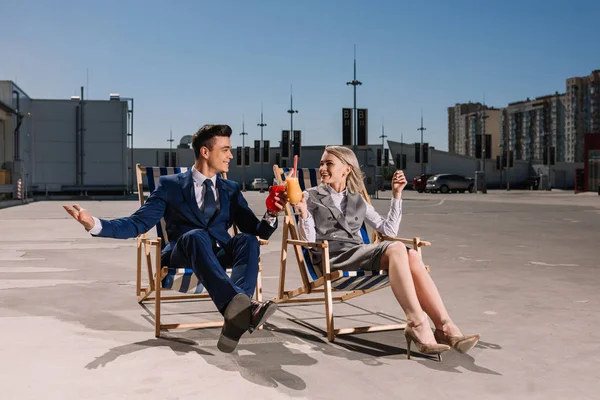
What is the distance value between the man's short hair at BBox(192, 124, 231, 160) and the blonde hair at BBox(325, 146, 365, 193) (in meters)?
0.79

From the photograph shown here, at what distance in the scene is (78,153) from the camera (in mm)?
39031

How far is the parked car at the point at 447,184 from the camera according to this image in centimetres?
4834

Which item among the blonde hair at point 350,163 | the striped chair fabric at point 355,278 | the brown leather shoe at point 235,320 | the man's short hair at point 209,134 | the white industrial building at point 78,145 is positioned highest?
the white industrial building at point 78,145

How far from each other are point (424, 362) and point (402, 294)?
0.41 metres

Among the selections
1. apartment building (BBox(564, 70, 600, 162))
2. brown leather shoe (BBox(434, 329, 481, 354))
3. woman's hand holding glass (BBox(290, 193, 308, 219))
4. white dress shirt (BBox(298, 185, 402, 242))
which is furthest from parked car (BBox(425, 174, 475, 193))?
apartment building (BBox(564, 70, 600, 162))

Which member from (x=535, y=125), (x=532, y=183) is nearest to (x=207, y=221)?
(x=532, y=183)

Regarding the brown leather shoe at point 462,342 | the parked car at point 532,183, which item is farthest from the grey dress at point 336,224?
the parked car at point 532,183

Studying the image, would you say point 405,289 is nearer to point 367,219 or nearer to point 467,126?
point 367,219

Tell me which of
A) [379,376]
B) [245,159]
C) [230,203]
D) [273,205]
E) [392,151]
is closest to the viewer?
[379,376]

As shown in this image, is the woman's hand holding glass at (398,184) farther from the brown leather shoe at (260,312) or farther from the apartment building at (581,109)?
the apartment building at (581,109)

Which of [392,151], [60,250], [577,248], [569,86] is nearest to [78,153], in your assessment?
[60,250]

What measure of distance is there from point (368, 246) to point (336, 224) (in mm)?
468

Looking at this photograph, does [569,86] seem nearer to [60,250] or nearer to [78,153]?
[78,153]

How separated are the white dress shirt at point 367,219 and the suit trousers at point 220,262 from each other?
1.71ft
